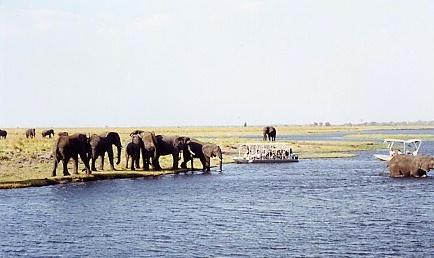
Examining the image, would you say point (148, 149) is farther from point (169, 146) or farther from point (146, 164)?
point (169, 146)

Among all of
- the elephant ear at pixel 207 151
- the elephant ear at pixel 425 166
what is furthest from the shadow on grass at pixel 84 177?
the elephant ear at pixel 425 166

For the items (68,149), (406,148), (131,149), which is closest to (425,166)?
(131,149)

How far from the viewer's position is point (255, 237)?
2597 centimetres

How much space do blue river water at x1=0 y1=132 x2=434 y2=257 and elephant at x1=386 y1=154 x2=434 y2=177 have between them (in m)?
3.11

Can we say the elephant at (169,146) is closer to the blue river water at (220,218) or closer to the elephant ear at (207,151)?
the elephant ear at (207,151)

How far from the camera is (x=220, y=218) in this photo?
1202 inches

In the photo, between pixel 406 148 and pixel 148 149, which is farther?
pixel 406 148

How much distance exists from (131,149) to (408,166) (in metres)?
19.7

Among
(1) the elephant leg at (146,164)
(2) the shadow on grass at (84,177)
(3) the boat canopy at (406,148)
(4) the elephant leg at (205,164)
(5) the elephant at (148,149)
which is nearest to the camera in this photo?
(2) the shadow on grass at (84,177)

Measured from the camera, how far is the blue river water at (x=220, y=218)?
23984mm

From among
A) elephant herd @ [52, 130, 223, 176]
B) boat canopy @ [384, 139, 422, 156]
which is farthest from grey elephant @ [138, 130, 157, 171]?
boat canopy @ [384, 139, 422, 156]

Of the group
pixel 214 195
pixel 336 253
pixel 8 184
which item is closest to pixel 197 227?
pixel 336 253

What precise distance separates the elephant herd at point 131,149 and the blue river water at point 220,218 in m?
2.91

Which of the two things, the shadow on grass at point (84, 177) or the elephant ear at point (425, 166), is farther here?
the elephant ear at point (425, 166)
